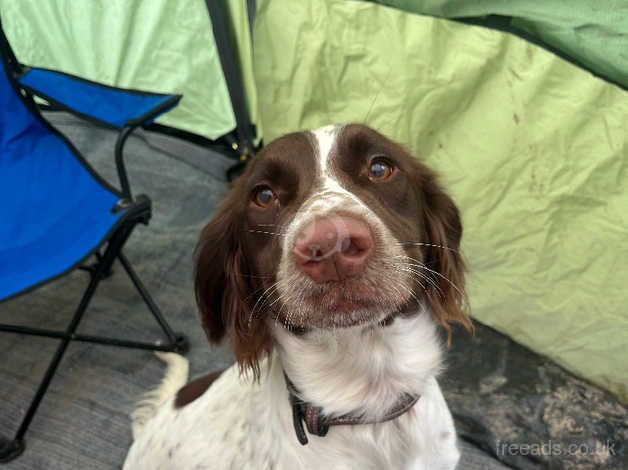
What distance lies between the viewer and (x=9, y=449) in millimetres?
1963

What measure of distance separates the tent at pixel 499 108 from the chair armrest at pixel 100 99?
67cm

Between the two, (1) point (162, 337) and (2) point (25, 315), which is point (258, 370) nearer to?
(1) point (162, 337)

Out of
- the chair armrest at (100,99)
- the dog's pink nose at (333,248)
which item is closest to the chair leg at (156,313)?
the chair armrest at (100,99)

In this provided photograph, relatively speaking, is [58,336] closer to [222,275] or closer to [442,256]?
[222,275]

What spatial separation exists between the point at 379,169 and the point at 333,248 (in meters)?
0.41

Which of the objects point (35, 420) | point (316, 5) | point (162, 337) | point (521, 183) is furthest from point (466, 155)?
point (35, 420)

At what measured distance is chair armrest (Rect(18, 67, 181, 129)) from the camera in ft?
6.61

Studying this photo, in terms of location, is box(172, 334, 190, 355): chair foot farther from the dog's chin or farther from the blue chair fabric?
the dog's chin

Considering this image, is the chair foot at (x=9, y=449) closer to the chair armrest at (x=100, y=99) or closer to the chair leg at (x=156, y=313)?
the chair leg at (x=156, y=313)

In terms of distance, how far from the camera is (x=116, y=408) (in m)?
2.12

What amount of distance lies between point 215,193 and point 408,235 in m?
2.14

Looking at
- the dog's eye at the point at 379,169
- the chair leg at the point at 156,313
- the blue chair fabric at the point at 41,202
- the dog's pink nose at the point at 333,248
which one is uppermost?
the dog's pink nose at the point at 333,248

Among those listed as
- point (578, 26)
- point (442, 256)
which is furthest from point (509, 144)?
point (442, 256)

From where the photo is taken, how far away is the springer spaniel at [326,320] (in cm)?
109
